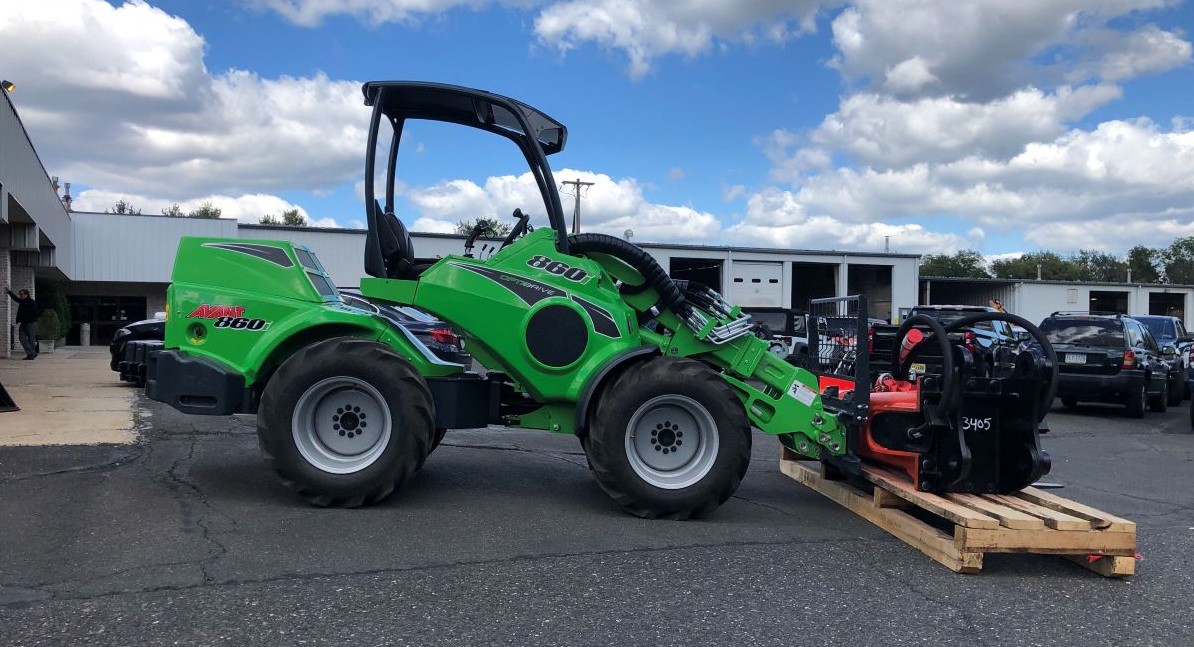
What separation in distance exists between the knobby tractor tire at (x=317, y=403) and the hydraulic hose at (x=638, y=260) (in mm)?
1563

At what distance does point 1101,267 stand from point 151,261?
345ft

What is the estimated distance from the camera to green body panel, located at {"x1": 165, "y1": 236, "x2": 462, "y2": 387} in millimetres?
6199

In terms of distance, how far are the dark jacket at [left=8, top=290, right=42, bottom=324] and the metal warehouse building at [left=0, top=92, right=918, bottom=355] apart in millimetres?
1185

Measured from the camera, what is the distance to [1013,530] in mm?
5023

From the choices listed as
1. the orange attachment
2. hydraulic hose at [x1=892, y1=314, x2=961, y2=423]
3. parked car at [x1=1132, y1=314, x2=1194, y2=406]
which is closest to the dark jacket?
the orange attachment

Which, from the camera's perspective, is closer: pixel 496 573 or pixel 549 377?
pixel 496 573

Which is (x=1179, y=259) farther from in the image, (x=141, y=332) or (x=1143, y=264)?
(x=141, y=332)

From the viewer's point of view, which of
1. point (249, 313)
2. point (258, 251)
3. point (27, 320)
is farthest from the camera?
point (27, 320)

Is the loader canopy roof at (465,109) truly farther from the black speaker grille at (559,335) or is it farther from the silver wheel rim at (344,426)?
the silver wheel rim at (344,426)

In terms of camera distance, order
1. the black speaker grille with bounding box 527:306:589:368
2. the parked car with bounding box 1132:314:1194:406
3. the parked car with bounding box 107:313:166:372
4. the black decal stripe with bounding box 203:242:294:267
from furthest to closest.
A: 1. the parked car with bounding box 1132:314:1194:406
2. the parked car with bounding box 107:313:166:372
3. the black decal stripe with bounding box 203:242:294:267
4. the black speaker grille with bounding box 527:306:589:368

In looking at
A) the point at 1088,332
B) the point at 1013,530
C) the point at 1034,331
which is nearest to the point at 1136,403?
the point at 1088,332

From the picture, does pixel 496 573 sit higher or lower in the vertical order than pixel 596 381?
lower

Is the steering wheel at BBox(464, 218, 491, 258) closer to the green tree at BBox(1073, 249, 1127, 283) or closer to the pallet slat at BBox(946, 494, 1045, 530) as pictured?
the pallet slat at BBox(946, 494, 1045, 530)

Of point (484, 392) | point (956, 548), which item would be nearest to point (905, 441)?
point (956, 548)
